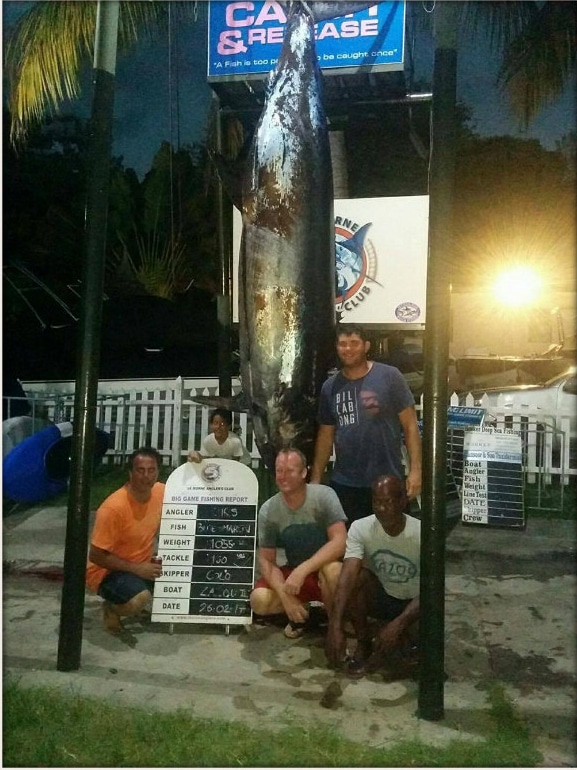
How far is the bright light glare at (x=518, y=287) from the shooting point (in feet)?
14.9

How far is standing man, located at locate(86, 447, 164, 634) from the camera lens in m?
2.99

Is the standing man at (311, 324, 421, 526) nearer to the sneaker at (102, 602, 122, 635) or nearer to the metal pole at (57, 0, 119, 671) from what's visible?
the metal pole at (57, 0, 119, 671)

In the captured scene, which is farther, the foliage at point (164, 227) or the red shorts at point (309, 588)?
the foliage at point (164, 227)

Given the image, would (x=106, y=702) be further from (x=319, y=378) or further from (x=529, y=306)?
(x=529, y=306)

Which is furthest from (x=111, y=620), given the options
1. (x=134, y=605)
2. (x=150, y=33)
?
(x=150, y=33)

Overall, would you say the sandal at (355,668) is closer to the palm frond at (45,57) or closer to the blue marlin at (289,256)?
the blue marlin at (289,256)

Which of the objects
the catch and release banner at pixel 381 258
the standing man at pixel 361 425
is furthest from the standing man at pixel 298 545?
the catch and release banner at pixel 381 258

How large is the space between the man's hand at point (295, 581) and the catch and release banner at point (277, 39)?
2.33 meters

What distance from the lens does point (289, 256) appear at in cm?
263

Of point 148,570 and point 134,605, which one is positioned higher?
point 148,570

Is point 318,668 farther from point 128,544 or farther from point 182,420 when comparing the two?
point 182,420

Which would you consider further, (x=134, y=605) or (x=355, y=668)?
(x=134, y=605)

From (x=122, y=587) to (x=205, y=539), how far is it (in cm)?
42

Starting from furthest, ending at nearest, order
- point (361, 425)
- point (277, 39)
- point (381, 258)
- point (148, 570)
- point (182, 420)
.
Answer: point (182, 420)
point (381, 258)
point (277, 39)
point (148, 570)
point (361, 425)
